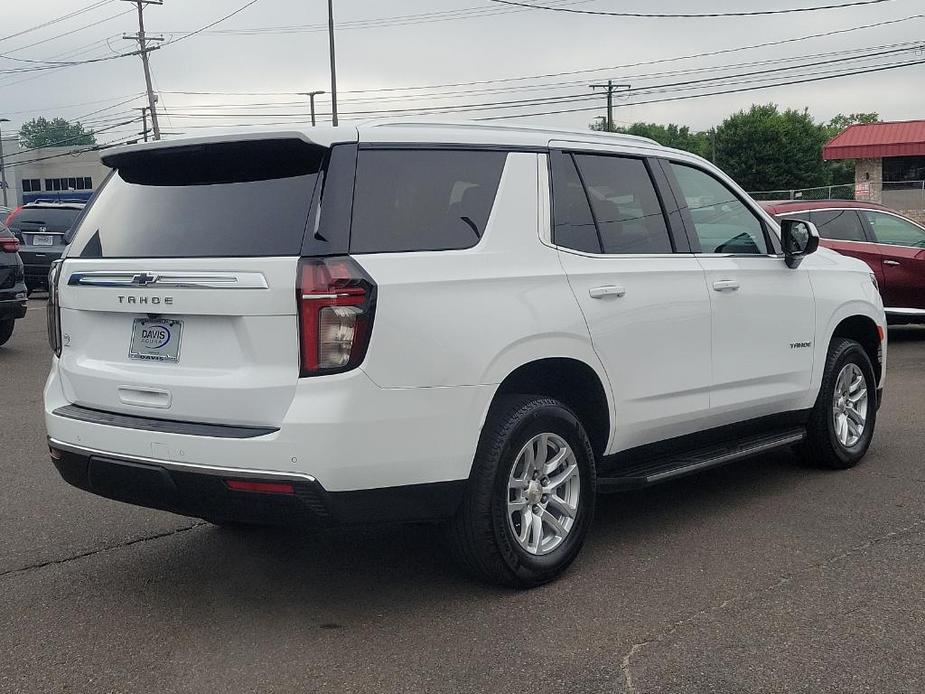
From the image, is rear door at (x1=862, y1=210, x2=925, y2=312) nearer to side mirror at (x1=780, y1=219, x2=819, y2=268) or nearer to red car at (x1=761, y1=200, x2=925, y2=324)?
red car at (x1=761, y1=200, x2=925, y2=324)

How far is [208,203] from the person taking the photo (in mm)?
4230

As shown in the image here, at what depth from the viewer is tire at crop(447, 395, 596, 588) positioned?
168 inches

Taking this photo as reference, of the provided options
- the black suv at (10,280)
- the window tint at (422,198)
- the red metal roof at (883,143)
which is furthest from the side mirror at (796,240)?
the red metal roof at (883,143)

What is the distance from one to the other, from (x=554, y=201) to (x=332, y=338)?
1398 mm

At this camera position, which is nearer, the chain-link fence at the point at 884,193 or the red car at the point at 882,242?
the red car at the point at 882,242

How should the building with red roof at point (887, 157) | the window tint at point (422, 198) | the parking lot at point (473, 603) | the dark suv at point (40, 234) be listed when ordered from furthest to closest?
the building with red roof at point (887, 157)
the dark suv at point (40, 234)
the window tint at point (422, 198)
the parking lot at point (473, 603)

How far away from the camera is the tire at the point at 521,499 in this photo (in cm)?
427

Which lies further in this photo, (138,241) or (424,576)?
(424,576)

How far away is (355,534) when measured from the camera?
543cm

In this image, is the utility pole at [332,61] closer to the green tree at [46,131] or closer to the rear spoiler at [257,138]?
the rear spoiler at [257,138]

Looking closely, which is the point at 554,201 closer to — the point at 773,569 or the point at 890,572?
the point at 773,569

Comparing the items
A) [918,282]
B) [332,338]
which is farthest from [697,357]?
[918,282]

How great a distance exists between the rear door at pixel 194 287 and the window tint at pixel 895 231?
1042 centimetres

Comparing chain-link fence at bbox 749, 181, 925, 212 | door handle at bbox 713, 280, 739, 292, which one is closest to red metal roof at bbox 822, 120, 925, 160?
chain-link fence at bbox 749, 181, 925, 212
